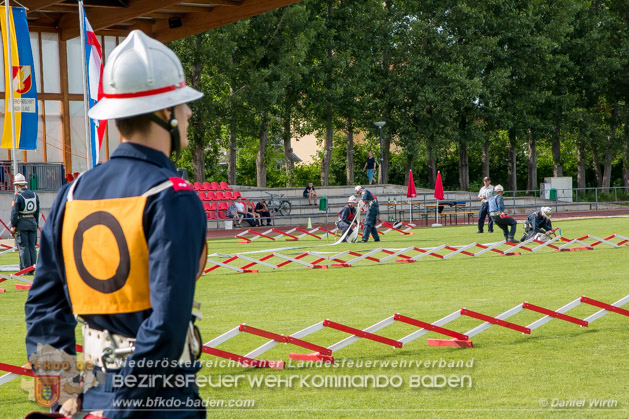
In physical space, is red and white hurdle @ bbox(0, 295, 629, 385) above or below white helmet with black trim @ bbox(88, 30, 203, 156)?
below

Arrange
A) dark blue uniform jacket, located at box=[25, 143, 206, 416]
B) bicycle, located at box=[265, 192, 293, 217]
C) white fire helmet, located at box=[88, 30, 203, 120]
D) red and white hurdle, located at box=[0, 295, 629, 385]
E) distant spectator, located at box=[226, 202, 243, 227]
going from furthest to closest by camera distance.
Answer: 1. bicycle, located at box=[265, 192, 293, 217]
2. distant spectator, located at box=[226, 202, 243, 227]
3. red and white hurdle, located at box=[0, 295, 629, 385]
4. white fire helmet, located at box=[88, 30, 203, 120]
5. dark blue uniform jacket, located at box=[25, 143, 206, 416]

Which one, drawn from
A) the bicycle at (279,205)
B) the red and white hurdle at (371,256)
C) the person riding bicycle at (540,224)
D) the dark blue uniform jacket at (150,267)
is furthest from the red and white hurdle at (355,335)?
the bicycle at (279,205)

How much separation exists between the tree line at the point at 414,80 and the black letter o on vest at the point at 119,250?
36868 mm

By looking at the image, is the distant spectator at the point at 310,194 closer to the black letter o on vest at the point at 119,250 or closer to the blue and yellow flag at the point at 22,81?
the blue and yellow flag at the point at 22,81

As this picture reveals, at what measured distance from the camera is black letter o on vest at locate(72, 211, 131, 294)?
8.11 ft

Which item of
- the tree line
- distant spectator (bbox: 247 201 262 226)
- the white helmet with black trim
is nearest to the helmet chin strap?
the white helmet with black trim

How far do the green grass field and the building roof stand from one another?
42.7 feet

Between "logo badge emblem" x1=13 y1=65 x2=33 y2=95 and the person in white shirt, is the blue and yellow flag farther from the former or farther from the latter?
the person in white shirt

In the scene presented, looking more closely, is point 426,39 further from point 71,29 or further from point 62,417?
point 62,417

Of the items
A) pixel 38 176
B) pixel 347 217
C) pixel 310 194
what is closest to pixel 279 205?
pixel 310 194

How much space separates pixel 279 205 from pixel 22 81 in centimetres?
1603

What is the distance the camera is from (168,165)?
261 cm

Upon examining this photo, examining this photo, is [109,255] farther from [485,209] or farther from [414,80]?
[414,80]

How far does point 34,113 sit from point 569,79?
38.2m
